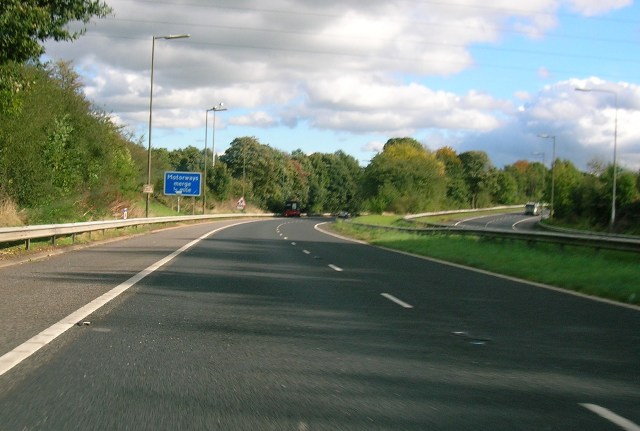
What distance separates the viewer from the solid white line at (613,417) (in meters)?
5.74

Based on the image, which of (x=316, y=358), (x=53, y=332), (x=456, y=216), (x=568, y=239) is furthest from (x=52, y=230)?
(x=456, y=216)

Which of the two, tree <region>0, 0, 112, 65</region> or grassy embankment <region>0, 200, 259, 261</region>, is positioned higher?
tree <region>0, 0, 112, 65</region>

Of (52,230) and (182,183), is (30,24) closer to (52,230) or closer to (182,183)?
(52,230)

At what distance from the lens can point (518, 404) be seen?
639 centimetres

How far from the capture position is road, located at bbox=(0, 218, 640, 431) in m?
5.94

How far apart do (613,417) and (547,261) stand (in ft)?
51.2

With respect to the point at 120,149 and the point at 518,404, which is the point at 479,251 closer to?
the point at 518,404

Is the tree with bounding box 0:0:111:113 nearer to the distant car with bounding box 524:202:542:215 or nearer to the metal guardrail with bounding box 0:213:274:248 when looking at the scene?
the metal guardrail with bounding box 0:213:274:248

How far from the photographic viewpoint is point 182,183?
59281 mm

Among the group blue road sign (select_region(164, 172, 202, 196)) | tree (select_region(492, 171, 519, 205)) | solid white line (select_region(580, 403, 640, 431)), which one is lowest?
solid white line (select_region(580, 403, 640, 431))

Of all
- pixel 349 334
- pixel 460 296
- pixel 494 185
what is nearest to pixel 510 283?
pixel 460 296

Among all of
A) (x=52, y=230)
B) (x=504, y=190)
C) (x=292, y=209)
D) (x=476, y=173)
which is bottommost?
(x=292, y=209)

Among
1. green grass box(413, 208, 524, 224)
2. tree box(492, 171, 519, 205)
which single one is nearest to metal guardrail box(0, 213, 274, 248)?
green grass box(413, 208, 524, 224)

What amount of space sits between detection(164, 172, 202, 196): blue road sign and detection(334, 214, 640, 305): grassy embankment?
89.6 ft
